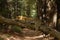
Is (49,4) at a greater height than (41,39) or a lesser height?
greater

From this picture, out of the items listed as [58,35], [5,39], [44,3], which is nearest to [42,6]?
[44,3]

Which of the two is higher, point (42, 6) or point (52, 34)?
point (42, 6)

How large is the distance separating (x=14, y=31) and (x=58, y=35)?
2.32 metres

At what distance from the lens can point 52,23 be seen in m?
10.5

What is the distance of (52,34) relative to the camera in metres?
7.09

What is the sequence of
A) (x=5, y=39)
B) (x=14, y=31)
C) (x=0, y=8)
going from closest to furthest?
(x=5, y=39), (x=14, y=31), (x=0, y=8)

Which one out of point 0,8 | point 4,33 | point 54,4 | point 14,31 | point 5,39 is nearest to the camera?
point 5,39

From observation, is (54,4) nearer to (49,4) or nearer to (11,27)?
(49,4)

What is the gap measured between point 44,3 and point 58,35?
3.60 metres

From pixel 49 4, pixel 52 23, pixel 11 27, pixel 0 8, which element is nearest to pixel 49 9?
pixel 49 4

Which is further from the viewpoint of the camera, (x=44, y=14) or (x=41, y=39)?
(x=44, y=14)

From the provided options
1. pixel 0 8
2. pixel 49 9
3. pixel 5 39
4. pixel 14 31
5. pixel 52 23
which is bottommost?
pixel 5 39

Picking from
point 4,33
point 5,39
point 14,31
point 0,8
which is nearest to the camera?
point 5,39

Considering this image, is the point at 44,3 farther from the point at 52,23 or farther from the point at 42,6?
the point at 52,23
